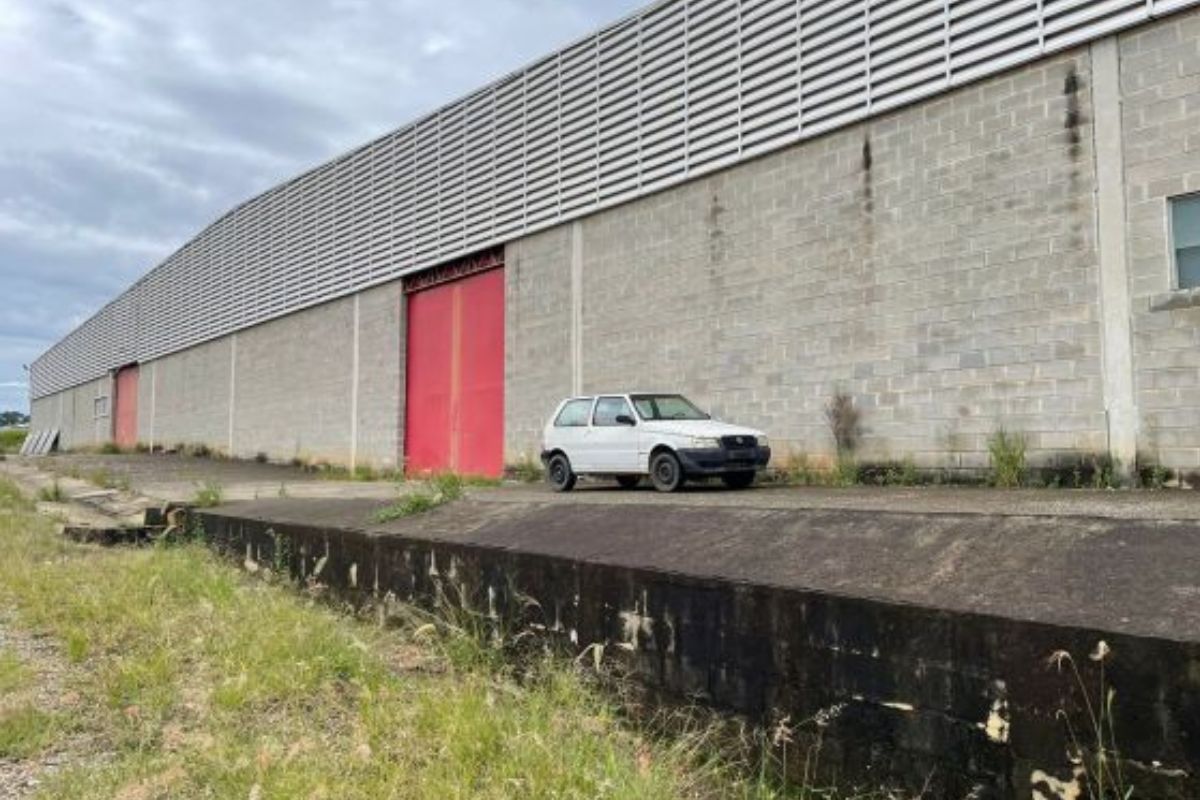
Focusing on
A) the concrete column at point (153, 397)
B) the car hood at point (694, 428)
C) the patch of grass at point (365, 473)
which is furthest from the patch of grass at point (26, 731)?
the concrete column at point (153, 397)

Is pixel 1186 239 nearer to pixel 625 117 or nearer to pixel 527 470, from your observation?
pixel 625 117

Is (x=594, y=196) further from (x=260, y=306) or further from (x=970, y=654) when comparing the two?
(x=260, y=306)

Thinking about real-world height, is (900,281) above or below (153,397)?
below

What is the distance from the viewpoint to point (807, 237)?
Answer: 46.7 ft

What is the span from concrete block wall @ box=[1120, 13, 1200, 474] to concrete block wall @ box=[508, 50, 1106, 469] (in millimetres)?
475

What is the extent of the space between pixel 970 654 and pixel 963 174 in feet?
30.5

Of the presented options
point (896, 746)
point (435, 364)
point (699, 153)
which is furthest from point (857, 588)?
point (435, 364)

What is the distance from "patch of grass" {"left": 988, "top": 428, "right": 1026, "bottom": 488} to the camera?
1138cm

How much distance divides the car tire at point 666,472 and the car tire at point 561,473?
1.81 meters

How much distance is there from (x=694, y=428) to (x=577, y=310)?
6323mm

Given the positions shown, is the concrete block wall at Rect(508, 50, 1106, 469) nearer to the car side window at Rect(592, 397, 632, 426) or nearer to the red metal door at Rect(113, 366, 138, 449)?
the car side window at Rect(592, 397, 632, 426)

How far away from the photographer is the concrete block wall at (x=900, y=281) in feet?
36.9

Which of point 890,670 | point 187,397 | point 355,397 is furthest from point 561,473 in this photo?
point 187,397

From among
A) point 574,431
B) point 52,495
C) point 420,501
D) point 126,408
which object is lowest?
point 52,495
